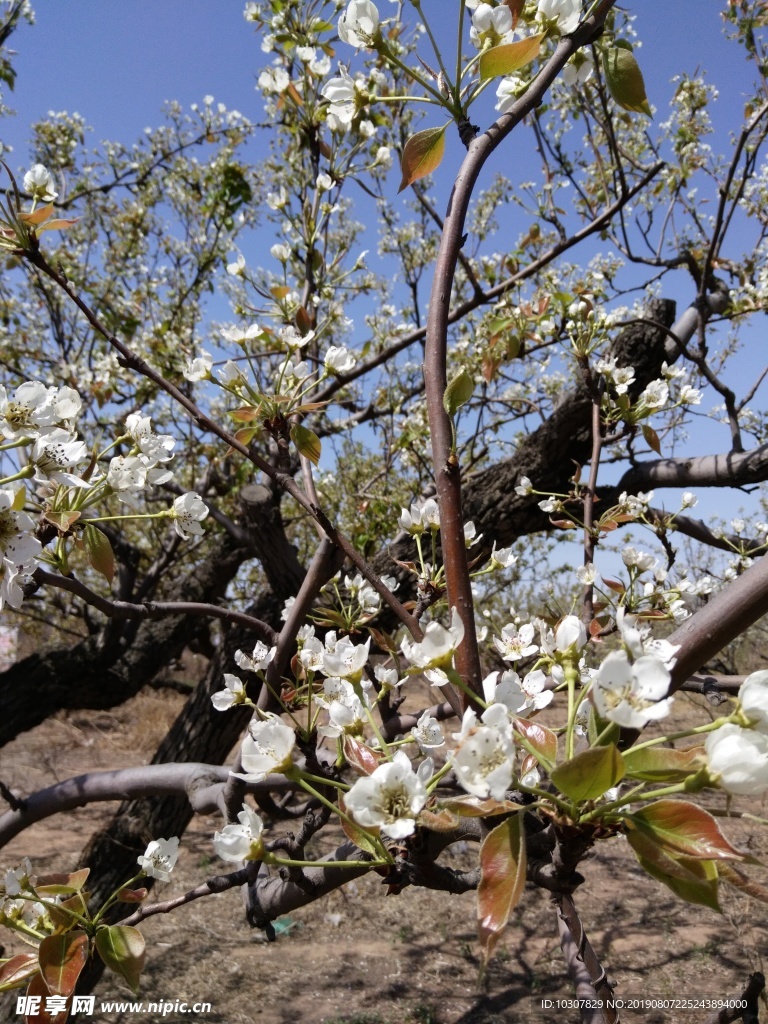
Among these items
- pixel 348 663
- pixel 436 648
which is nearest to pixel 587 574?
pixel 348 663

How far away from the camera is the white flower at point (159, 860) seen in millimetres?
1232

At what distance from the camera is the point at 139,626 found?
412 centimetres

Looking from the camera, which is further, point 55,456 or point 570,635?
point 55,456

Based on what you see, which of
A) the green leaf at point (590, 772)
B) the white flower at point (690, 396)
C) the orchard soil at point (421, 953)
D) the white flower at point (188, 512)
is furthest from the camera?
the orchard soil at point (421, 953)

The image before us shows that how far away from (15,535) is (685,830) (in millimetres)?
763

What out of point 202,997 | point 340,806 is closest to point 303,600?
point 340,806

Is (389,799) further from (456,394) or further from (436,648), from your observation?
(456,394)

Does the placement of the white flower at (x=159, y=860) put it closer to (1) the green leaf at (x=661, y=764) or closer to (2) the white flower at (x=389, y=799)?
(2) the white flower at (x=389, y=799)

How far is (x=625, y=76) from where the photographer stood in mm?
838

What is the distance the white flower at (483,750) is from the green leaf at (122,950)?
740 mm

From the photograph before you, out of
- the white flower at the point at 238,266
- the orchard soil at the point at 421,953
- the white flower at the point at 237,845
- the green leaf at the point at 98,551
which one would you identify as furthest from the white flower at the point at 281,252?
the orchard soil at the point at 421,953

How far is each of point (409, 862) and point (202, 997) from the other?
126 inches

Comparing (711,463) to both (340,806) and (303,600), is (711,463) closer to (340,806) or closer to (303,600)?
(303,600)

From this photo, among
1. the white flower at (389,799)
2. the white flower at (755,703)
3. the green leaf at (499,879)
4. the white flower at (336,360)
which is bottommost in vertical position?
the green leaf at (499,879)
